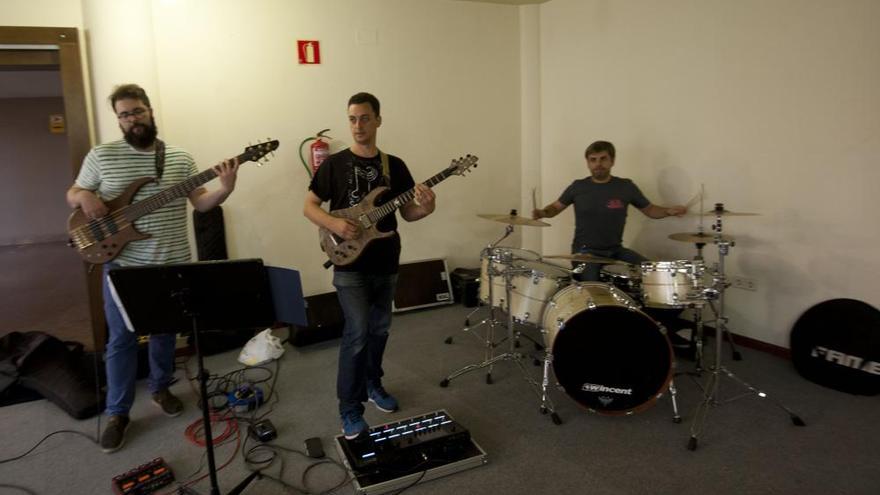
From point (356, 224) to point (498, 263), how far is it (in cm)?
105

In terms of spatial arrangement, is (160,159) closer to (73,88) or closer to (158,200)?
(158,200)

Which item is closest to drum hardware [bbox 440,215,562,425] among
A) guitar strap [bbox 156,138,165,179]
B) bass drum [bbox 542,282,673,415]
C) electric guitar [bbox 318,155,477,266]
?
bass drum [bbox 542,282,673,415]

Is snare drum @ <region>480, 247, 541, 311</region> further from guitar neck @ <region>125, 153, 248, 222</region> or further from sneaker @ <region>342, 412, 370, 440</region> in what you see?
guitar neck @ <region>125, 153, 248, 222</region>

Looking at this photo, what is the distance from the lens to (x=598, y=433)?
2721 millimetres

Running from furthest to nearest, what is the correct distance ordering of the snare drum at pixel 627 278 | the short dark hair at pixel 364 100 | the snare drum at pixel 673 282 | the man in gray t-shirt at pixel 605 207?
1. the man in gray t-shirt at pixel 605 207
2. the snare drum at pixel 627 278
3. the snare drum at pixel 673 282
4. the short dark hair at pixel 364 100

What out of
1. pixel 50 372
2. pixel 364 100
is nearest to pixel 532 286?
pixel 364 100

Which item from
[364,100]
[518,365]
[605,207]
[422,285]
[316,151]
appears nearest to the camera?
[364,100]

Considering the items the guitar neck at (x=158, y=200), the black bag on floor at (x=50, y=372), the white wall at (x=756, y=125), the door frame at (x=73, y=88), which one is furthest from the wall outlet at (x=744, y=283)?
the door frame at (x=73, y=88)

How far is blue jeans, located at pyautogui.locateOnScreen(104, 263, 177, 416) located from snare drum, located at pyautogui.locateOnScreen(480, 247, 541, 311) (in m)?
1.81

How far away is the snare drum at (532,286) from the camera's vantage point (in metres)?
3.05

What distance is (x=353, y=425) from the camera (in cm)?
261

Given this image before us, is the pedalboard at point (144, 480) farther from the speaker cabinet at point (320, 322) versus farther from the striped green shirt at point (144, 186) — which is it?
the speaker cabinet at point (320, 322)

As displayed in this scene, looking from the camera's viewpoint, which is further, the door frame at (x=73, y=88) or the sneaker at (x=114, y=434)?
the door frame at (x=73, y=88)

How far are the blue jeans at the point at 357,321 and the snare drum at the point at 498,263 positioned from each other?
2.51 ft
